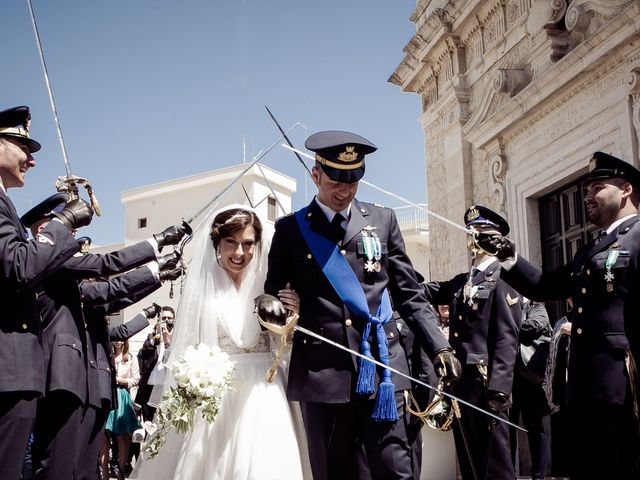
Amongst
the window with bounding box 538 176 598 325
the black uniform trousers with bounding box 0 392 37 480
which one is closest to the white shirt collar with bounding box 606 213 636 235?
the black uniform trousers with bounding box 0 392 37 480

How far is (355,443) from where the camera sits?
412cm

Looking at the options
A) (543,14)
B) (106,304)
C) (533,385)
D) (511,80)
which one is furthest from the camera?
(511,80)

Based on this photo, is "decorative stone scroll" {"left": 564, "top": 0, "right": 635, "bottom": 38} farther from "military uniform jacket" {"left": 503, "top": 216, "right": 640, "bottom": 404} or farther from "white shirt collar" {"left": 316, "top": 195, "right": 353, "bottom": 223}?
"white shirt collar" {"left": 316, "top": 195, "right": 353, "bottom": 223}

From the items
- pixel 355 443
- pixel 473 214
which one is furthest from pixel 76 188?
pixel 473 214

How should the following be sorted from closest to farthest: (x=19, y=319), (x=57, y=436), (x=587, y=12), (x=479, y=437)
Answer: (x=19, y=319)
(x=57, y=436)
(x=479, y=437)
(x=587, y=12)

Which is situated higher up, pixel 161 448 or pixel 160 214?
pixel 160 214

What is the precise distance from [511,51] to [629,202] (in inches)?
276

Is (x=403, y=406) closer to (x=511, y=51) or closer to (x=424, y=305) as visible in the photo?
(x=424, y=305)

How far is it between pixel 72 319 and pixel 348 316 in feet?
6.54

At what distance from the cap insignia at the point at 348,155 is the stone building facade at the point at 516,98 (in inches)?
207

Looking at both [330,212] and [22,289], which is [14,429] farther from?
[330,212]

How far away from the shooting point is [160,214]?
37.5 meters

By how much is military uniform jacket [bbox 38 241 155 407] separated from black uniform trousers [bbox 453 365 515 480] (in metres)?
2.67

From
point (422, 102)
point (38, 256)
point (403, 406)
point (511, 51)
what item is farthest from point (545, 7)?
point (38, 256)
